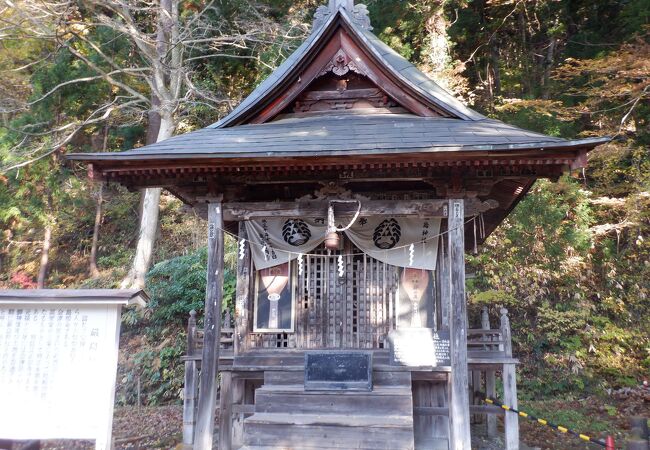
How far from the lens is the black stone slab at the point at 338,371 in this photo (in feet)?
22.0

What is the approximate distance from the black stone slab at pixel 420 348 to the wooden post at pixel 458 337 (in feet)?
0.52

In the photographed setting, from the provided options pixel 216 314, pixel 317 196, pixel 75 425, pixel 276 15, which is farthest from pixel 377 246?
pixel 276 15

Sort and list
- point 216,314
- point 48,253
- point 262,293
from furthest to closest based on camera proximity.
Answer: point 48,253, point 262,293, point 216,314

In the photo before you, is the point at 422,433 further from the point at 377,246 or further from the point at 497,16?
the point at 497,16

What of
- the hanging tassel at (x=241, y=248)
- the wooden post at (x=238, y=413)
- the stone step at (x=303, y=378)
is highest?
the hanging tassel at (x=241, y=248)

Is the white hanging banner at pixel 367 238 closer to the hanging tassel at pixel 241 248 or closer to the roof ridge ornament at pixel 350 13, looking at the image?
the hanging tassel at pixel 241 248

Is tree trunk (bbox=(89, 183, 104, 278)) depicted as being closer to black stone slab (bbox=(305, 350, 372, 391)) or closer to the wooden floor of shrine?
the wooden floor of shrine

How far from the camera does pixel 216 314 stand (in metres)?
6.95

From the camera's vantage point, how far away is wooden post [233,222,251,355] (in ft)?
25.7

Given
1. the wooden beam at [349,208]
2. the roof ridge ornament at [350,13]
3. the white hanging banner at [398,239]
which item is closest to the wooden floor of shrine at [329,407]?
the white hanging banner at [398,239]

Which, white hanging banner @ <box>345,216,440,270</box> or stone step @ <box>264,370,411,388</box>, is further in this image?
white hanging banner @ <box>345,216,440,270</box>

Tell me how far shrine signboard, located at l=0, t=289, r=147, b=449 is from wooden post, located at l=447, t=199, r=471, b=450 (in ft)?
13.7

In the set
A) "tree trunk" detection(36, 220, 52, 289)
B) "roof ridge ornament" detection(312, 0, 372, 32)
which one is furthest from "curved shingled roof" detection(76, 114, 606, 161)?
"tree trunk" detection(36, 220, 52, 289)

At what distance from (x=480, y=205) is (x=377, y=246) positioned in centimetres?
172
